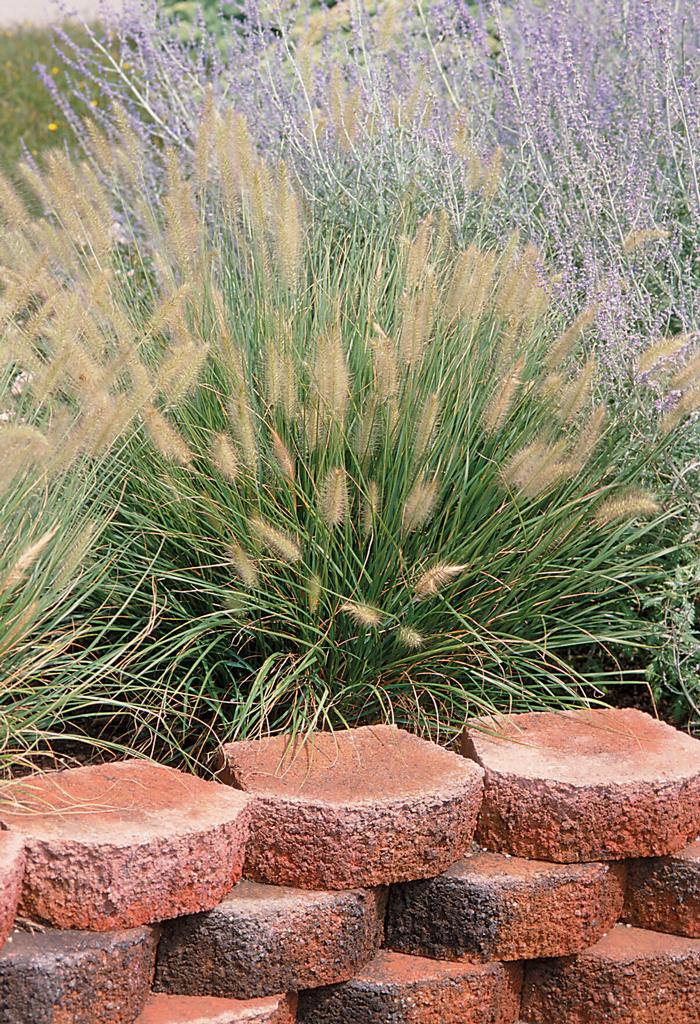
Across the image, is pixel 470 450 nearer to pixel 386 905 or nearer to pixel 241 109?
pixel 386 905

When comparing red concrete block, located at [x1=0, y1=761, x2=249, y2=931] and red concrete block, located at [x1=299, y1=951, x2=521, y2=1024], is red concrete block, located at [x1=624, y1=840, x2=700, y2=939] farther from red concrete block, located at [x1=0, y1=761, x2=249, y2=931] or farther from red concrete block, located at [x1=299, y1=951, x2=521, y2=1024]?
red concrete block, located at [x1=0, y1=761, x2=249, y2=931]

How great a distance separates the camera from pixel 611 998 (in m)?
2.43

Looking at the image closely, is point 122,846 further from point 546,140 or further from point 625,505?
point 546,140

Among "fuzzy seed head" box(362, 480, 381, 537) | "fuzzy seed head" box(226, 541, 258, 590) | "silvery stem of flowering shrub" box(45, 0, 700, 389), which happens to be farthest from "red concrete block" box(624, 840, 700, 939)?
"silvery stem of flowering shrub" box(45, 0, 700, 389)

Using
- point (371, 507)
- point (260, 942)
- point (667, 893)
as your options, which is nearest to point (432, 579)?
point (371, 507)

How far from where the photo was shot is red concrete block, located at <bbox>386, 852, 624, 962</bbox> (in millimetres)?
2299

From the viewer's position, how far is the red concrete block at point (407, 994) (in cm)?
229

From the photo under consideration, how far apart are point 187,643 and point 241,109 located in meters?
2.63

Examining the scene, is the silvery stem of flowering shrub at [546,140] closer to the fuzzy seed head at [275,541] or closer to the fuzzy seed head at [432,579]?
the fuzzy seed head at [432,579]

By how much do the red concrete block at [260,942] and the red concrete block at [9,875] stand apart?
33 cm

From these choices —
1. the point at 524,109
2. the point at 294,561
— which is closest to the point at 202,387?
the point at 294,561

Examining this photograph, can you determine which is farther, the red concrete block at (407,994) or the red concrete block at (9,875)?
the red concrete block at (407,994)

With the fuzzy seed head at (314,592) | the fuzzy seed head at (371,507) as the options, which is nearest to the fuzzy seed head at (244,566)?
the fuzzy seed head at (314,592)

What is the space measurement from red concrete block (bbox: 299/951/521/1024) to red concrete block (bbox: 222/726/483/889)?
22cm
